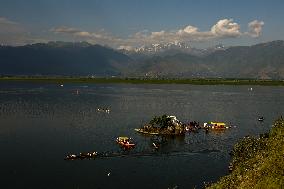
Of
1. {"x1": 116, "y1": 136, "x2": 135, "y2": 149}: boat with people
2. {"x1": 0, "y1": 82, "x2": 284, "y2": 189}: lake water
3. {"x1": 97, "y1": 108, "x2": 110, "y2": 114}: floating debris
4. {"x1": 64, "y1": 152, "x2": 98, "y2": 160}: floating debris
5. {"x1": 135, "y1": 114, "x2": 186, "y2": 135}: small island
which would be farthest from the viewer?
{"x1": 97, "y1": 108, "x2": 110, "y2": 114}: floating debris

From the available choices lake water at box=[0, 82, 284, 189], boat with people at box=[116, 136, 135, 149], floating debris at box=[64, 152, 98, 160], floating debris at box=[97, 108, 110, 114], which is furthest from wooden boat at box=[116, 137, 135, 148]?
floating debris at box=[97, 108, 110, 114]

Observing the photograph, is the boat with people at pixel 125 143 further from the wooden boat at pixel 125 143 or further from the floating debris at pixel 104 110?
the floating debris at pixel 104 110

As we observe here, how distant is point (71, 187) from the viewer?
7456cm

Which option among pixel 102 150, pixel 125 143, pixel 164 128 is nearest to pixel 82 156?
pixel 102 150

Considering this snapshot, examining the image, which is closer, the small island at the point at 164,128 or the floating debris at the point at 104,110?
the small island at the point at 164,128

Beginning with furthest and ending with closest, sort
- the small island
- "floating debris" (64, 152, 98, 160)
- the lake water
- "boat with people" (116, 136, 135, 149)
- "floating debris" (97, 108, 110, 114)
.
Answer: "floating debris" (97, 108, 110, 114) → the small island → "boat with people" (116, 136, 135, 149) → "floating debris" (64, 152, 98, 160) → the lake water

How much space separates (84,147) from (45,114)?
7051 centimetres

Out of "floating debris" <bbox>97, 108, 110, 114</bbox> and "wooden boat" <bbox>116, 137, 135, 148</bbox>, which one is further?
"floating debris" <bbox>97, 108, 110, 114</bbox>

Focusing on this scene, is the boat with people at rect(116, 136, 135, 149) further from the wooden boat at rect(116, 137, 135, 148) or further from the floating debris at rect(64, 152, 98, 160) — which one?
the floating debris at rect(64, 152, 98, 160)

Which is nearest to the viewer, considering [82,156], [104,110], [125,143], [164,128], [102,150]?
[82,156]

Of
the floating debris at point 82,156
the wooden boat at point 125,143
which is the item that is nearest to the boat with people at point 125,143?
the wooden boat at point 125,143

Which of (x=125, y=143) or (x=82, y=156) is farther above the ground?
(x=125, y=143)

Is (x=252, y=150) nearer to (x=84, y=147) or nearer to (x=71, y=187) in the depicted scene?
(x=71, y=187)

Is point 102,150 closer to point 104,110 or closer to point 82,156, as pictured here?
point 82,156
